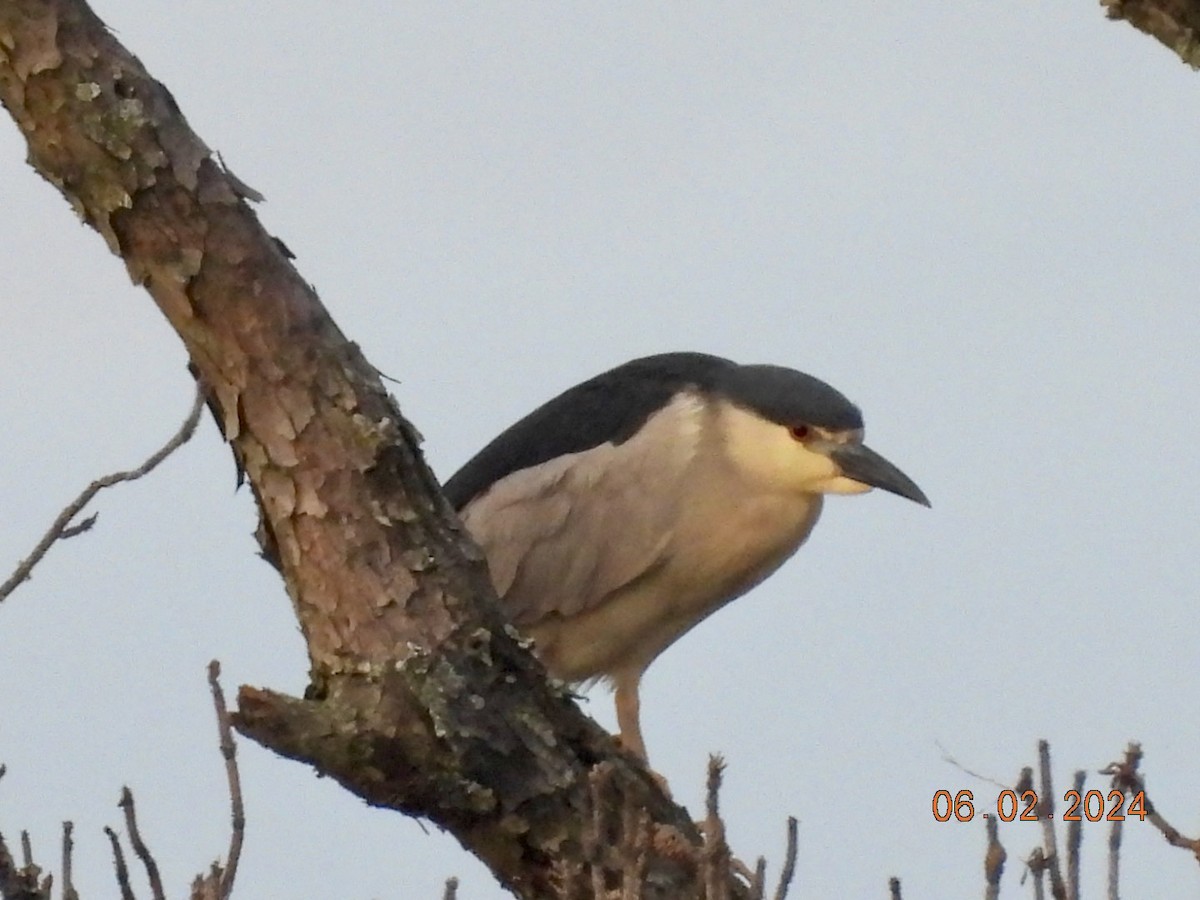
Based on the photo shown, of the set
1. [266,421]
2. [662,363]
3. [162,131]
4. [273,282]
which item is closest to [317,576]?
[266,421]

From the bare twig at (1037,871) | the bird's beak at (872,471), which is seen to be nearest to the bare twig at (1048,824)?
the bare twig at (1037,871)

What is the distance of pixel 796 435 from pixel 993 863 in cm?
304

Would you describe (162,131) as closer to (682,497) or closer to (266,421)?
(266,421)

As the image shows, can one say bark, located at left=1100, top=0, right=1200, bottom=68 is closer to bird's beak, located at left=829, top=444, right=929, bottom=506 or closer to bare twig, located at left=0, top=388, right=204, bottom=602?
bare twig, located at left=0, top=388, right=204, bottom=602

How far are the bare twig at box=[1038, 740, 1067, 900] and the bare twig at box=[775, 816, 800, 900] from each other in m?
0.23

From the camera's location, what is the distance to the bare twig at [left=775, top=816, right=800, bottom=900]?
182 centimetres

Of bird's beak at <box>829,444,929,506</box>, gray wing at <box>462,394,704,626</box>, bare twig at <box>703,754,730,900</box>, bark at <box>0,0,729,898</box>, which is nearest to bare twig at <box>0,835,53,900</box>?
bark at <box>0,0,729,898</box>

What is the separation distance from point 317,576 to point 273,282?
0.42m

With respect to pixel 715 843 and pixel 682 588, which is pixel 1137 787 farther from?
pixel 682 588

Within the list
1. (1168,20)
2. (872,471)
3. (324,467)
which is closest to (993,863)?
(1168,20)

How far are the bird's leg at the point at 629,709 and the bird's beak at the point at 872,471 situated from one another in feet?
2.43

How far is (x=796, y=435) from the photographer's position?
4.76 m

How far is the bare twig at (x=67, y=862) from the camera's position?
6.63 ft

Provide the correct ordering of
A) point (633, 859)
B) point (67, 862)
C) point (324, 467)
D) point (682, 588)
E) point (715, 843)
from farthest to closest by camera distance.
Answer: point (682, 588) < point (324, 467) < point (67, 862) < point (633, 859) < point (715, 843)
